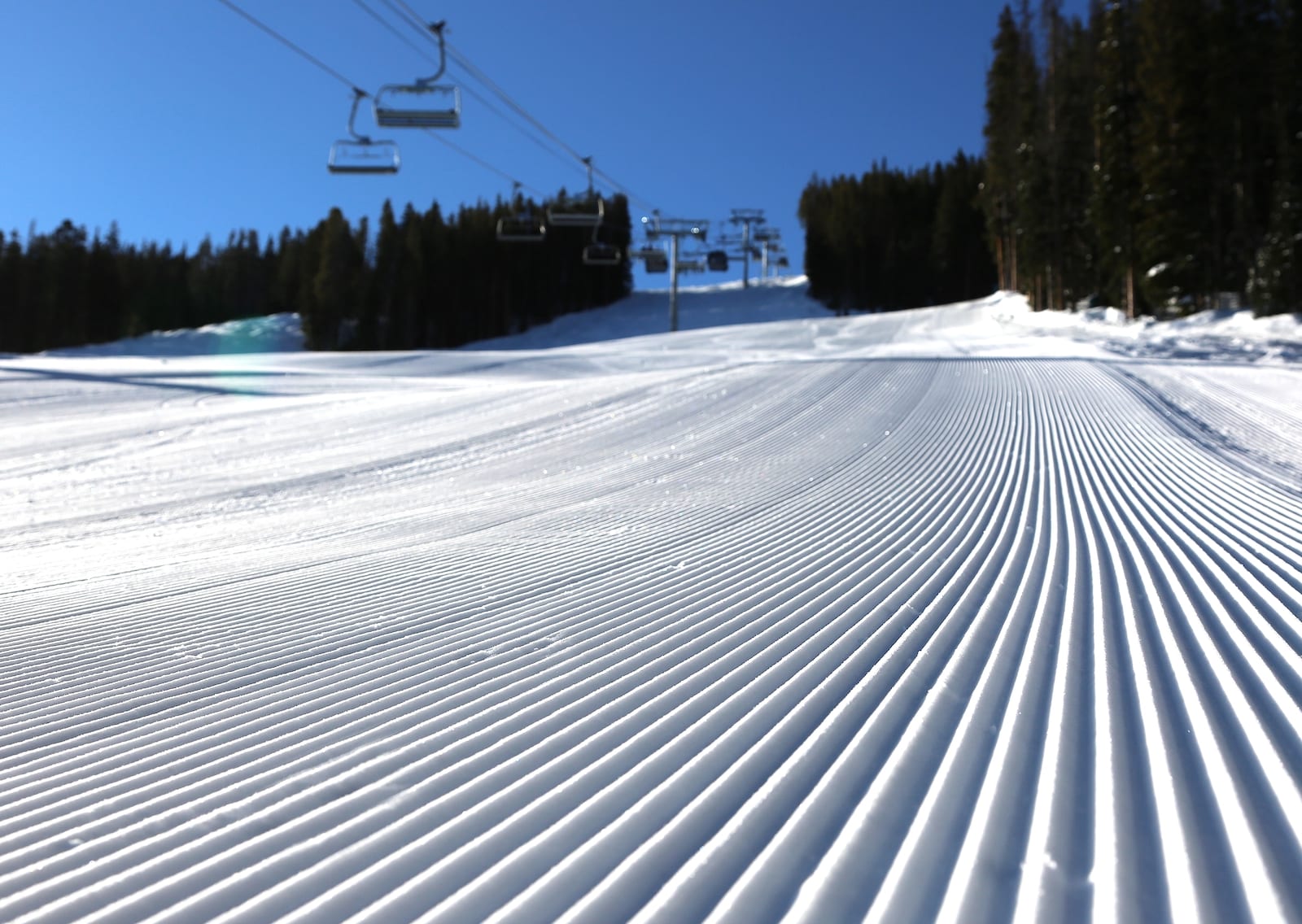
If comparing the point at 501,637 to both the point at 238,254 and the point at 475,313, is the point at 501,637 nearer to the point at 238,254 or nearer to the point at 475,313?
the point at 475,313

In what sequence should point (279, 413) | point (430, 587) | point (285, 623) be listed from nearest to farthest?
1. point (285, 623)
2. point (430, 587)
3. point (279, 413)

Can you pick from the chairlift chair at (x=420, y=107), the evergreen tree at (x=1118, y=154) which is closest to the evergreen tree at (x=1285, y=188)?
the evergreen tree at (x=1118, y=154)

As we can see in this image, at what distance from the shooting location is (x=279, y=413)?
65.8 feet

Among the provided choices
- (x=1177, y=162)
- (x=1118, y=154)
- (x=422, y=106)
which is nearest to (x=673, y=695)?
(x=422, y=106)

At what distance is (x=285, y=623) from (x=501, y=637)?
1.36m

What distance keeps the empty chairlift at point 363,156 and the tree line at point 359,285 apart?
1867 inches

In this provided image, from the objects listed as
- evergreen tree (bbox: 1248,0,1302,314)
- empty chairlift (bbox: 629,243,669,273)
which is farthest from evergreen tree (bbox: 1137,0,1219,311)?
empty chairlift (bbox: 629,243,669,273)

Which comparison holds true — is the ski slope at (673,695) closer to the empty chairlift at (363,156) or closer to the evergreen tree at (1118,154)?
the empty chairlift at (363,156)

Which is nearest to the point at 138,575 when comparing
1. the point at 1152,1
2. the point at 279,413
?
the point at 279,413

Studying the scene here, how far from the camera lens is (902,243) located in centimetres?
7031

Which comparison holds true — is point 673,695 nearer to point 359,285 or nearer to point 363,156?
point 363,156

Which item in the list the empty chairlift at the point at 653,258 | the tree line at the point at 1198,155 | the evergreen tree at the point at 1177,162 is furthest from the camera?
the empty chairlift at the point at 653,258

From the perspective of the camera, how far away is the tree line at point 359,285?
6500 cm

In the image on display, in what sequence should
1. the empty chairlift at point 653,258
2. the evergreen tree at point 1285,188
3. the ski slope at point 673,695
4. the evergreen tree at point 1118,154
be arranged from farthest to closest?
the empty chairlift at point 653,258 < the evergreen tree at point 1118,154 < the evergreen tree at point 1285,188 < the ski slope at point 673,695
